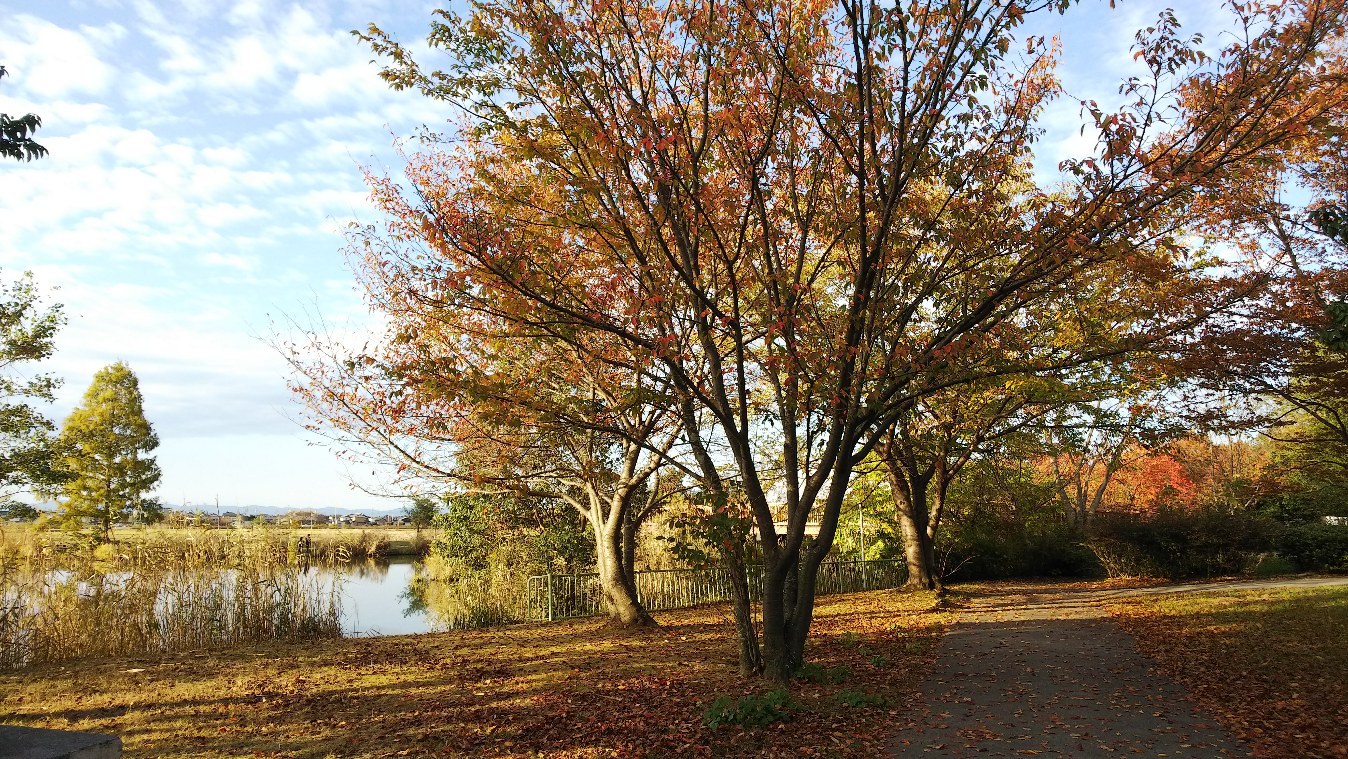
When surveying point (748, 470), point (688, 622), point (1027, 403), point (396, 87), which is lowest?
point (688, 622)

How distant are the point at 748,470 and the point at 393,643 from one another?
6983 mm

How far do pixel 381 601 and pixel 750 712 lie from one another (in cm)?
1767

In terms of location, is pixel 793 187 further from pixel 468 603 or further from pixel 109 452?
pixel 109 452

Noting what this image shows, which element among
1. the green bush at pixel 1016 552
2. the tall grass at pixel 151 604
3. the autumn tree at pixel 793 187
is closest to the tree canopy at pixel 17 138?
the autumn tree at pixel 793 187

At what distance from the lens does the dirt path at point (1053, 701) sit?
5578 millimetres

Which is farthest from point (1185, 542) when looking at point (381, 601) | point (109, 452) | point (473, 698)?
point (109, 452)

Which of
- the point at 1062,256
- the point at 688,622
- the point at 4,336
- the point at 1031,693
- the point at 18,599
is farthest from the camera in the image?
the point at 4,336

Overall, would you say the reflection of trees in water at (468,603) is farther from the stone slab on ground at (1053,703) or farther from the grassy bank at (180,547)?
the stone slab on ground at (1053,703)

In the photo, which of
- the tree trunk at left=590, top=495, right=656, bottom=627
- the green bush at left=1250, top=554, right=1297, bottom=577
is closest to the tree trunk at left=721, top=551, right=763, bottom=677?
the tree trunk at left=590, top=495, right=656, bottom=627

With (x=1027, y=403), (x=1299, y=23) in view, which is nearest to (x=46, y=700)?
(x=1299, y=23)

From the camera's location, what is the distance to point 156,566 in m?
10.7

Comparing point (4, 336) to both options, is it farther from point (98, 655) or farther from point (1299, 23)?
point (1299, 23)

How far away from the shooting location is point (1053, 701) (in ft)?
22.9

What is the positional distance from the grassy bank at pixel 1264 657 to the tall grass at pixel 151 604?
11793mm
